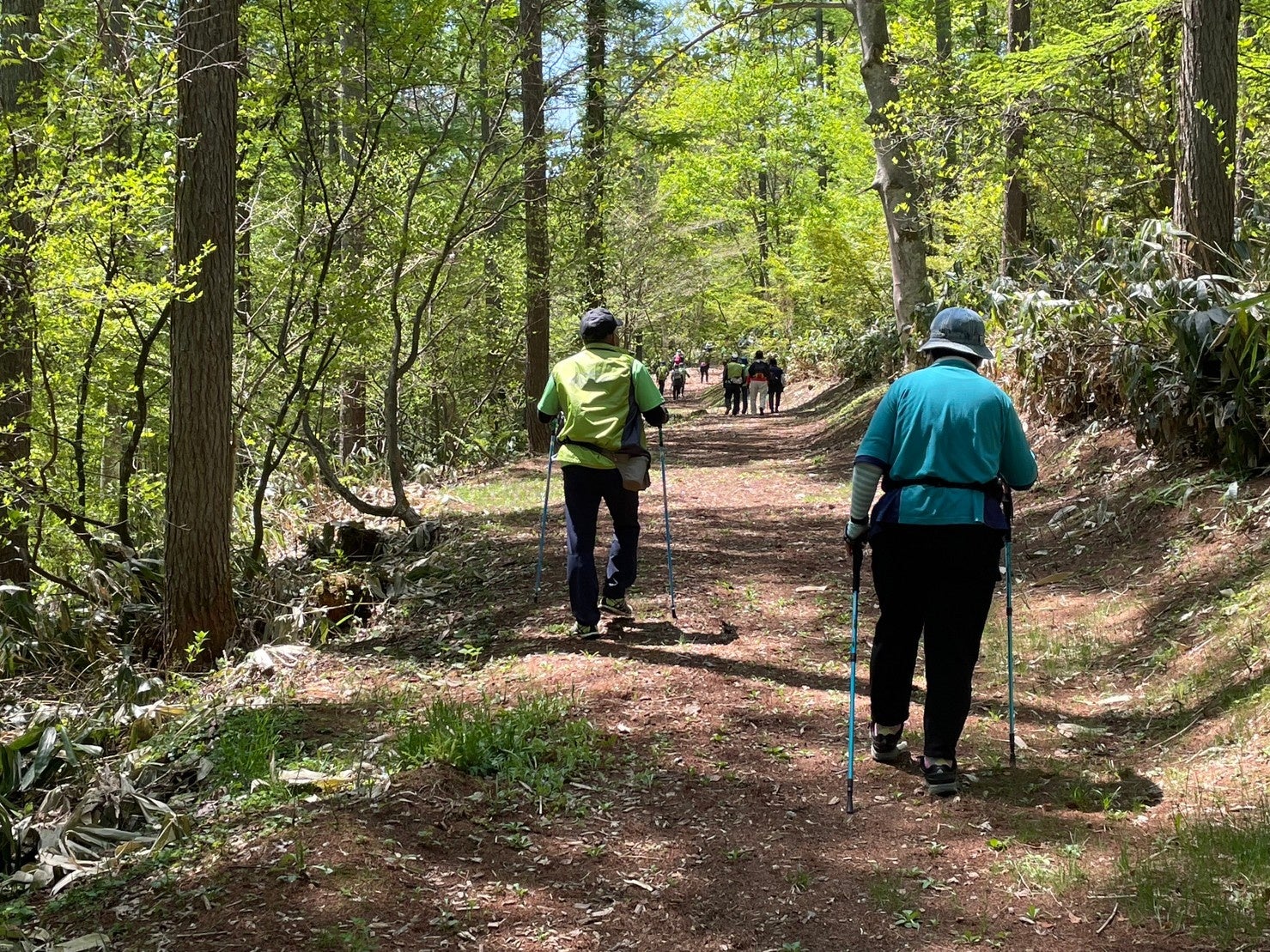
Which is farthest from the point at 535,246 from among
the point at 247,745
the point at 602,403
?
the point at 247,745

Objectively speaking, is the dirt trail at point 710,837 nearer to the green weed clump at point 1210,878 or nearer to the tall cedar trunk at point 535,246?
the green weed clump at point 1210,878

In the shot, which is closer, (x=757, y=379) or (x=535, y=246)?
(x=535, y=246)

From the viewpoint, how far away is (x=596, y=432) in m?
6.76

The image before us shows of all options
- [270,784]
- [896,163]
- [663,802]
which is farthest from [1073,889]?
[896,163]

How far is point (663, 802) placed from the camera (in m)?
4.77

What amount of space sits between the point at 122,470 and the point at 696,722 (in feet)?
19.1

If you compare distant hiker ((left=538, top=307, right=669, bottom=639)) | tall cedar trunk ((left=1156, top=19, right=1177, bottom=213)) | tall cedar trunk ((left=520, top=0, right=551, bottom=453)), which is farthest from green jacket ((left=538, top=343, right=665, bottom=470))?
tall cedar trunk ((left=520, top=0, right=551, bottom=453))

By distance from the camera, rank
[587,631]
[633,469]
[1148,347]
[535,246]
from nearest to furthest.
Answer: [633,469], [587,631], [1148,347], [535,246]

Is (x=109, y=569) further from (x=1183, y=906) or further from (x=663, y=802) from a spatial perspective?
(x=1183, y=906)

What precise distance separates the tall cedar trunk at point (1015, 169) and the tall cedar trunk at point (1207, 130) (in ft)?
12.9

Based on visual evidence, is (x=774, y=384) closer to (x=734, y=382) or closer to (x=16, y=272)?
(x=734, y=382)

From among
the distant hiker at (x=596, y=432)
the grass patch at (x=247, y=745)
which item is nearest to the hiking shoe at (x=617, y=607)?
the distant hiker at (x=596, y=432)

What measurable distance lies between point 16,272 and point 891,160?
10.9m

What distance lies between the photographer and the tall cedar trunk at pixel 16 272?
7.42 m
